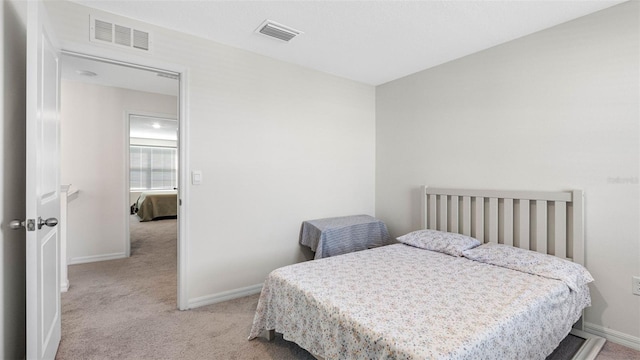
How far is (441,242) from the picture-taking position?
2564mm

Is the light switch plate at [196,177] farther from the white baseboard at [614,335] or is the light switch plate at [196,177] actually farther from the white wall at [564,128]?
the white baseboard at [614,335]

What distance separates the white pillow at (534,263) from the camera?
1.90 meters

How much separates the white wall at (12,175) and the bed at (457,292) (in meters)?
1.27

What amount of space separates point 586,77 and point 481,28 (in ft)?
2.69

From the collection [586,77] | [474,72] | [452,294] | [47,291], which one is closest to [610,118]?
[586,77]

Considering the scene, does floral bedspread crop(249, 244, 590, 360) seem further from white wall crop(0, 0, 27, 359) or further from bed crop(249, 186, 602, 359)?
white wall crop(0, 0, 27, 359)

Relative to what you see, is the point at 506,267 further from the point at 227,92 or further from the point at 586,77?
the point at 227,92

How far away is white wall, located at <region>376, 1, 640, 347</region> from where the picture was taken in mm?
1988

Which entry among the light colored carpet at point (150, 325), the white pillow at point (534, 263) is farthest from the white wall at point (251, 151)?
the white pillow at point (534, 263)

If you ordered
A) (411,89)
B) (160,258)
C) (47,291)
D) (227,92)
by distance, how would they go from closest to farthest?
(47,291) → (227,92) → (411,89) → (160,258)

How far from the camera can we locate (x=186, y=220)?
2.49 m

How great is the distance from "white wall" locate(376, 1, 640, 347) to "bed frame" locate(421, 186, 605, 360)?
0.29 feet

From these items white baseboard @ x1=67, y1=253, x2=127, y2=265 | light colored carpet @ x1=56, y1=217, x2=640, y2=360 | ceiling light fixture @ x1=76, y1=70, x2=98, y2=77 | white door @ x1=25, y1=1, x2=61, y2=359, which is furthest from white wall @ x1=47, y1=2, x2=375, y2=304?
white baseboard @ x1=67, y1=253, x2=127, y2=265

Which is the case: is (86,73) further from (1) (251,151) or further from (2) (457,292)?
(2) (457,292)
